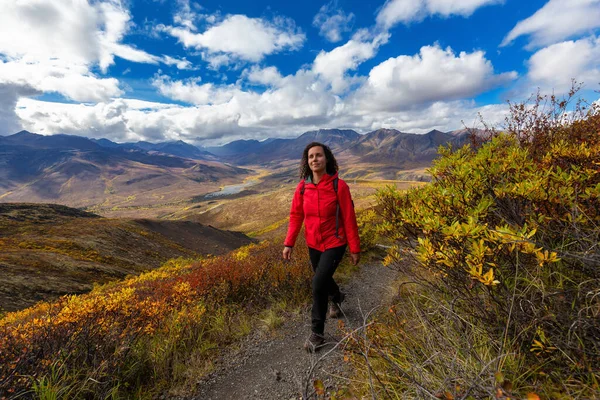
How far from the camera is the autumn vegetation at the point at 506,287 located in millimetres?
1829

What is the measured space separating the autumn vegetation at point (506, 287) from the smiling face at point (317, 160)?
1338 millimetres

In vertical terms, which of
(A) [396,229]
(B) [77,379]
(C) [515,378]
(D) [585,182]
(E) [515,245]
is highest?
(D) [585,182]

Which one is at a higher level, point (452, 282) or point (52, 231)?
point (452, 282)

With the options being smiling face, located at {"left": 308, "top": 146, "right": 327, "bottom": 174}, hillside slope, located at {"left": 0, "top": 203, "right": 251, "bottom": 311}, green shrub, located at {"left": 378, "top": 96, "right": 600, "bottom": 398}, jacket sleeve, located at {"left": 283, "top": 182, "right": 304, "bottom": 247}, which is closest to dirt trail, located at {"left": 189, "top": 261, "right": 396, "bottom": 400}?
green shrub, located at {"left": 378, "top": 96, "right": 600, "bottom": 398}

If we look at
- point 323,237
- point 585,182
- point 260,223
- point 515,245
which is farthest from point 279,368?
point 260,223

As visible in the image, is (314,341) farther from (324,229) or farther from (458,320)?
(458,320)

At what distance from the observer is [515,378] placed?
2.04 m

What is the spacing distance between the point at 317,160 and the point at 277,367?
10.2ft

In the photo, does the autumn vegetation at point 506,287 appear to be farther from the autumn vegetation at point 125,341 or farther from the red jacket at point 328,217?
the autumn vegetation at point 125,341

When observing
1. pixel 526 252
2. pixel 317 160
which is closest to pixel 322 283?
pixel 317 160

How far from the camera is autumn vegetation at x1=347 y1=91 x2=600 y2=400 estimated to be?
6.00 ft

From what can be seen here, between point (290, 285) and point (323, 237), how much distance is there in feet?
7.32

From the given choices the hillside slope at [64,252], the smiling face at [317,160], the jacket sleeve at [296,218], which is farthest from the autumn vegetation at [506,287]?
the hillside slope at [64,252]

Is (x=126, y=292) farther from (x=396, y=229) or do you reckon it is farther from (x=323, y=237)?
(x=396, y=229)
